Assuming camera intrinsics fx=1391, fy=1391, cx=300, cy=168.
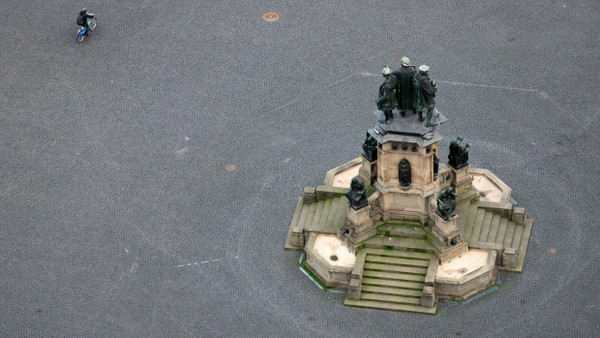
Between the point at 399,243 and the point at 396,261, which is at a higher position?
the point at 399,243

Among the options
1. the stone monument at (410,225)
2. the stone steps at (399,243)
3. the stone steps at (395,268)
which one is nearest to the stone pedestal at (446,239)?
the stone monument at (410,225)

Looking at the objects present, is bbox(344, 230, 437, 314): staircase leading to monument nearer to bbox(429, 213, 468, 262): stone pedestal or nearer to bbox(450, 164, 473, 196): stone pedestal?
bbox(429, 213, 468, 262): stone pedestal

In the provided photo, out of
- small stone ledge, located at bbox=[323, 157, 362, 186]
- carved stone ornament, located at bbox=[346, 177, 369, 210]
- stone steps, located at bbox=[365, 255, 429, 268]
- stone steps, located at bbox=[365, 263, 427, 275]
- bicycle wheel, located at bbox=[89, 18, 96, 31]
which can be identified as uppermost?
carved stone ornament, located at bbox=[346, 177, 369, 210]

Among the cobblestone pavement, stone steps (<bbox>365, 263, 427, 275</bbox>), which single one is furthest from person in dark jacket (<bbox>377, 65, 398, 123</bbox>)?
the cobblestone pavement

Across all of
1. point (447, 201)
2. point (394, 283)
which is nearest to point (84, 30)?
point (394, 283)

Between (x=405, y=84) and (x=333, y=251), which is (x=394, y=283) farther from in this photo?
(x=405, y=84)

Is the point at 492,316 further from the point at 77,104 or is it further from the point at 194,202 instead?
the point at 77,104

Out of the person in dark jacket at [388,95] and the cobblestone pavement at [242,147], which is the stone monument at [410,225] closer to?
the person in dark jacket at [388,95]

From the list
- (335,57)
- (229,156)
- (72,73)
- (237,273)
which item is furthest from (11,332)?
(335,57)
